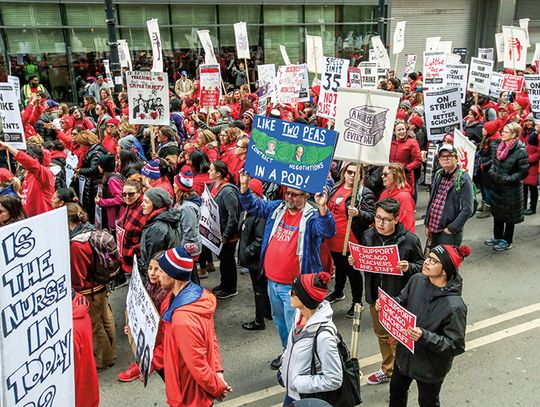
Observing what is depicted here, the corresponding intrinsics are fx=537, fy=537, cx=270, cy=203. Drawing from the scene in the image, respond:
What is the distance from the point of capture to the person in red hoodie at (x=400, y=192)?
5672mm

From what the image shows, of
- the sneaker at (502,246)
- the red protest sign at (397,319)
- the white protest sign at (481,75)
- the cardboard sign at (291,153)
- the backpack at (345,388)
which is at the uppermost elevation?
the white protest sign at (481,75)

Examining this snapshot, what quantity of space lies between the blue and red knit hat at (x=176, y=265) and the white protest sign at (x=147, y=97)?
5.82 meters

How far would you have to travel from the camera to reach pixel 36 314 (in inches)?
99.7

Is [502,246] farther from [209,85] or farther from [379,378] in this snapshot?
[209,85]

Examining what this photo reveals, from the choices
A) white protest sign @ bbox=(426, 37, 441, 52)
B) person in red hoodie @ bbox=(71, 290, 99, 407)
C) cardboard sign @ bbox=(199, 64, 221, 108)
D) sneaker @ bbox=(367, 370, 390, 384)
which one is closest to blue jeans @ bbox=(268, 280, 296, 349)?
sneaker @ bbox=(367, 370, 390, 384)

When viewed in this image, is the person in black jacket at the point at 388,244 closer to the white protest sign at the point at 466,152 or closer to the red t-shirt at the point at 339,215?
the red t-shirt at the point at 339,215

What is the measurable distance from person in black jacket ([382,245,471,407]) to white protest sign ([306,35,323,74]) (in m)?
10.9

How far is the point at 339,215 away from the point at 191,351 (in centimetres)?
300

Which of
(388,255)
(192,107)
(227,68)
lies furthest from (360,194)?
(227,68)

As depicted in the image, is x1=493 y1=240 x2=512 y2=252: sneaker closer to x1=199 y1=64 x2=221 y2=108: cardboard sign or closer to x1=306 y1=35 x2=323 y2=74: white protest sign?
x1=199 y1=64 x2=221 y2=108: cardboard sign

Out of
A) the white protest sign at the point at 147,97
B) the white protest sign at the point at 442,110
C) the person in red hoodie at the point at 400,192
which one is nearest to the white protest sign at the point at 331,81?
the white protest sign at the point at 442,110

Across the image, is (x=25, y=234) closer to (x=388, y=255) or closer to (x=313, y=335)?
(x=313, y=335)

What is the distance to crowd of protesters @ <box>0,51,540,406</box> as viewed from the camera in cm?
358

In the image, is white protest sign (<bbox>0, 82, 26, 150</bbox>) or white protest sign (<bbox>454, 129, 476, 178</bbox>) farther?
white protest sign (<bbox>0, 82, 26, 150</bbox>)
